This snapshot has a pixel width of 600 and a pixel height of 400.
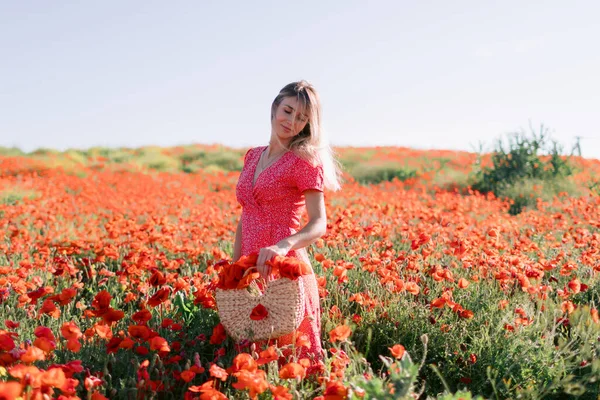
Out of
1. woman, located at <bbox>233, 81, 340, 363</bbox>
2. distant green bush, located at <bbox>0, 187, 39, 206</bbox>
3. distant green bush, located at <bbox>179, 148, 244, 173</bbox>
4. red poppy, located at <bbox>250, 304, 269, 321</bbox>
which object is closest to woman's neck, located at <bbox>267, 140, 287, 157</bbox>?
woman, located at <bbox>233, 81, 340, 363</bbox>

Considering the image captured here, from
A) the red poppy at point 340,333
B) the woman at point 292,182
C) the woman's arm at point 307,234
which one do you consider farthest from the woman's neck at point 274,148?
the red poppy at point 340,333

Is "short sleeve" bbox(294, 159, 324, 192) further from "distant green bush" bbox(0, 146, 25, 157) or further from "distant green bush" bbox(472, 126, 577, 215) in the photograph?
"distant green bush" bbox(0, 146, 25, 157)

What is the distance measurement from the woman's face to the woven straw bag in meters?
0.78

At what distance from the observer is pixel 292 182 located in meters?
2.89

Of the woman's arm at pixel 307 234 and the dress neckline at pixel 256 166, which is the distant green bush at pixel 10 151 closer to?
the dress neckline at pixel 256 166

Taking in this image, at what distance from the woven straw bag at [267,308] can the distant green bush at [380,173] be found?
36.1 ft

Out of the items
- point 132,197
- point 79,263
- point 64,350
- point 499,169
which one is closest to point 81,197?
point 132,197

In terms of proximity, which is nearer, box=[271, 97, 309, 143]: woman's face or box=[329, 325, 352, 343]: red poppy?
box=[329, 325, 352, 343]: red poppy

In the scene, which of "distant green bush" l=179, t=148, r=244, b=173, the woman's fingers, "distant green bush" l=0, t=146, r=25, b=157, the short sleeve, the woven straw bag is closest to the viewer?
the woman's fingers

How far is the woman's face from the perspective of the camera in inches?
113

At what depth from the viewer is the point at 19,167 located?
45.1ft

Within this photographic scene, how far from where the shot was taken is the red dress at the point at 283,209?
2.83m

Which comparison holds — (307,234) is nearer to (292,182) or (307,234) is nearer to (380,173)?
(292,182)

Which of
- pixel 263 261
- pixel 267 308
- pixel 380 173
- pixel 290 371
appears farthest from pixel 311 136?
pixel 380 173
